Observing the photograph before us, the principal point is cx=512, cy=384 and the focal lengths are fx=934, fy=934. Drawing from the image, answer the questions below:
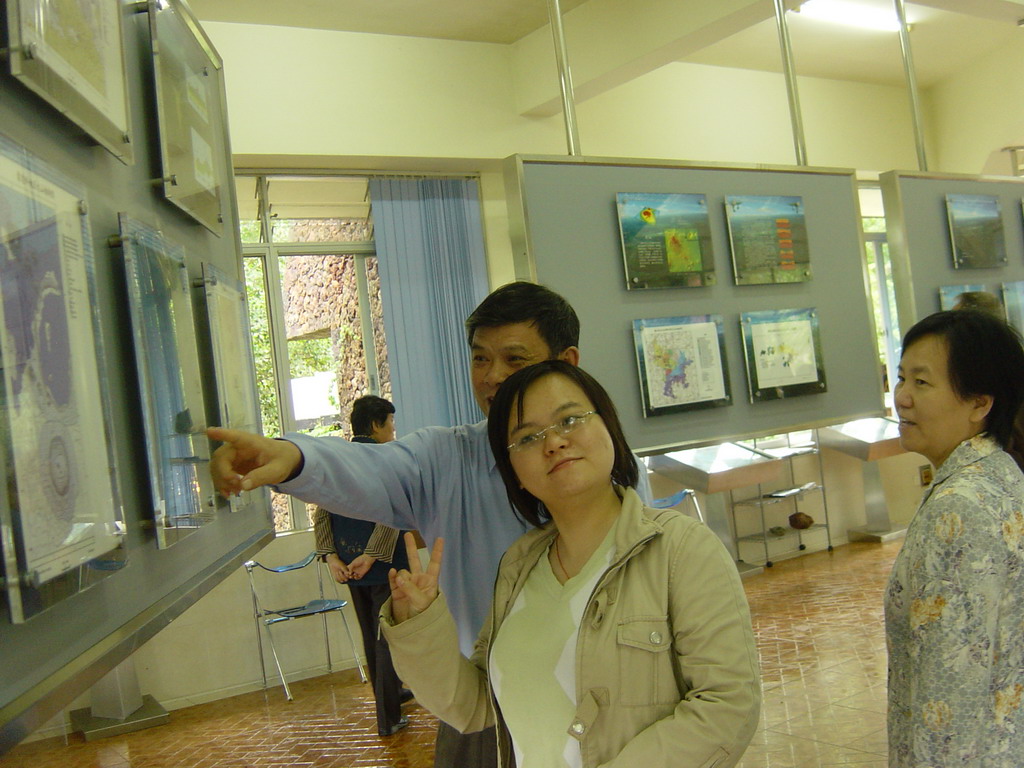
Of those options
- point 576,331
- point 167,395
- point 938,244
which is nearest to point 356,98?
point 938,244

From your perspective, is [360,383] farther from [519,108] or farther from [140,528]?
[140,528]

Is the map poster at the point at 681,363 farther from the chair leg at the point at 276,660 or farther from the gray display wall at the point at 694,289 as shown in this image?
the chair leg at the point at 276,660

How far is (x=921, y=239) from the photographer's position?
14.9ft

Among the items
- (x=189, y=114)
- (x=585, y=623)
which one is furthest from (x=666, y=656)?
(x=189, y=114)

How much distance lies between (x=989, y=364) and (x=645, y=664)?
3.75ft

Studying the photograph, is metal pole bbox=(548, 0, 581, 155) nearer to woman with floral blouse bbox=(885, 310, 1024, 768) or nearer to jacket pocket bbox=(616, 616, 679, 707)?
woman with floral blouse bbox=(885, 310, 1024, 768)

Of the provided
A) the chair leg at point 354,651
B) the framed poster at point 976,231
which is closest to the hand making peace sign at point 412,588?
the framed poster at point 976,231

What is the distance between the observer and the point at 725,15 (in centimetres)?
609

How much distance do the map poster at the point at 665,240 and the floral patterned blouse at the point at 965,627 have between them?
1.69 metres

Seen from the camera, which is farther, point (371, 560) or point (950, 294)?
point (371, 560)

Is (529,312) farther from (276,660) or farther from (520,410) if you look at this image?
(276,660)

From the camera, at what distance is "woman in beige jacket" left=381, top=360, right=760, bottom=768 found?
1.52 metres

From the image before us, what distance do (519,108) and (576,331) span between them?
19.9 ft

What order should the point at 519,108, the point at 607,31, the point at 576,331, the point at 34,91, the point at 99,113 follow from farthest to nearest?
the point at 519,108 → the point at 607,31 → the point at 576,331 → the point at 99,113 → the point at 34,91
